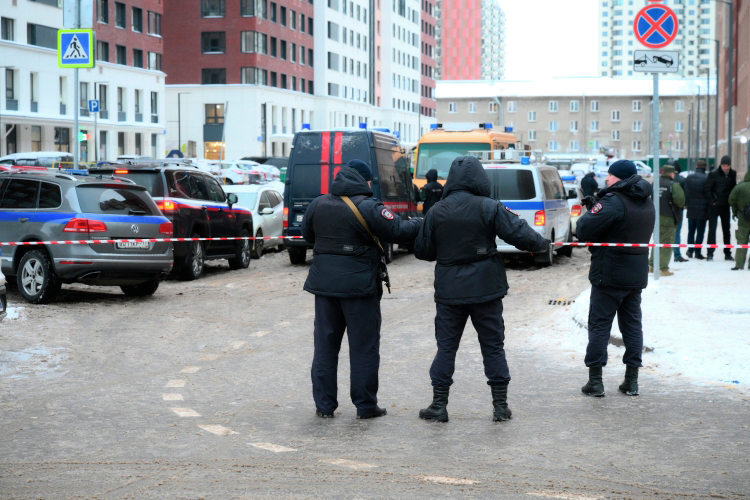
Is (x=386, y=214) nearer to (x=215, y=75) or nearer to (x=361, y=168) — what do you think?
(x=361, y=168)

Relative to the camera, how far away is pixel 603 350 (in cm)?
801

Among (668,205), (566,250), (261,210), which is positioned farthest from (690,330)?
(261,210)

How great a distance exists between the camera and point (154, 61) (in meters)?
75.2

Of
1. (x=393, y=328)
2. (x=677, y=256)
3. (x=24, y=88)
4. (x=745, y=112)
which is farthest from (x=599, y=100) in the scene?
(x=393, y=328)

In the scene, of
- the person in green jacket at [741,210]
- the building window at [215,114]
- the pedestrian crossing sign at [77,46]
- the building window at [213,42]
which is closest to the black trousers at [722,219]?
the person in green jacket at [741,210]

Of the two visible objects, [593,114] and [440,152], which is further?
[593,114]

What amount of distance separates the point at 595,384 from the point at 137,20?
6891cm

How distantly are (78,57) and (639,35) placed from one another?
10.7 m

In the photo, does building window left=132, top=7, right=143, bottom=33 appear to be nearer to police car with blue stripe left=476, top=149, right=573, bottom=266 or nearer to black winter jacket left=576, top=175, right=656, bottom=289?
police car with blue stripe left=476, top=149, right=573, bottom=266

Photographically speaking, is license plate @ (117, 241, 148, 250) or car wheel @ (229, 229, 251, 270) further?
car wheel @ (229, 229, 251, 270)

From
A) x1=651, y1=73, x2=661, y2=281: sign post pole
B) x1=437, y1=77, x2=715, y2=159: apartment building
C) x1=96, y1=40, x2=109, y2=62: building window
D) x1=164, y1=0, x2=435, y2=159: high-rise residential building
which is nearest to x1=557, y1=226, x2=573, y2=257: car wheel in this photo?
x1=651, y1=73, x2=661, y2=281: sign post pole

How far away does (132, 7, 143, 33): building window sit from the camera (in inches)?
2835

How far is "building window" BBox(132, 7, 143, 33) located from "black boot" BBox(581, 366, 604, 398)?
68315 mm

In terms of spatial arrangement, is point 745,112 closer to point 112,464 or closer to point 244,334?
point 244,334
